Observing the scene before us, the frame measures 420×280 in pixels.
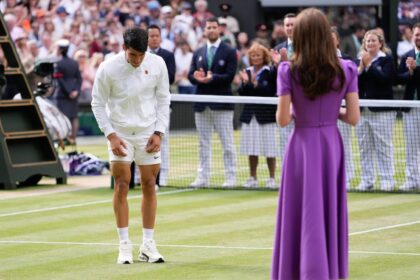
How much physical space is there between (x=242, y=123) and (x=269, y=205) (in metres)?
2.73

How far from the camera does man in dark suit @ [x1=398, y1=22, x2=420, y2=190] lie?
53.8 ft

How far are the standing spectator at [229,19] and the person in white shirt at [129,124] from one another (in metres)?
19.2

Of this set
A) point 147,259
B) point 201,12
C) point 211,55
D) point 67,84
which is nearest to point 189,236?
point 147,259

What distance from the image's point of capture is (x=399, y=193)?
16.2 m

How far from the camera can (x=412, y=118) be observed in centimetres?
1658

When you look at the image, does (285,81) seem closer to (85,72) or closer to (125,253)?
(125,253)

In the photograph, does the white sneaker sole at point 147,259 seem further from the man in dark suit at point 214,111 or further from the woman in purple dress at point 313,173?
the man in dark suit at point 214,111

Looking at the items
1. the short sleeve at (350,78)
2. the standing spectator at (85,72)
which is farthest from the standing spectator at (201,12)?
the short sleeve at (350,78)

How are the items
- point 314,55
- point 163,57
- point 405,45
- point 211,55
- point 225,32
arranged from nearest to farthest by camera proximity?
point 314,55 < point 163,57 < point 211,55 < point 405,45 < point 225,32

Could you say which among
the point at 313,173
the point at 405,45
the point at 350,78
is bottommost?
the point at 405,45

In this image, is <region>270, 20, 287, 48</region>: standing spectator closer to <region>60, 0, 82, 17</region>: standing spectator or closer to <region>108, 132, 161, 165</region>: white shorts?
<region>60, 0, 82, 17</region>: standing spectator

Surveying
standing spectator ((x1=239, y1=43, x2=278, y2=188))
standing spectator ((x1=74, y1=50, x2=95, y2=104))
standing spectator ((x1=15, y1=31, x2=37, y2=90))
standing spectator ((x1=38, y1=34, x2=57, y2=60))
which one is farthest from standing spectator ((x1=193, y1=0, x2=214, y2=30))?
standing spectator ((x1=239, y1=43, x2=278, y2=188))

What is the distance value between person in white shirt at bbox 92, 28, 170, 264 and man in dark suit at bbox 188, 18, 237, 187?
20.8 ft

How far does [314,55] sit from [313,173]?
825mm
